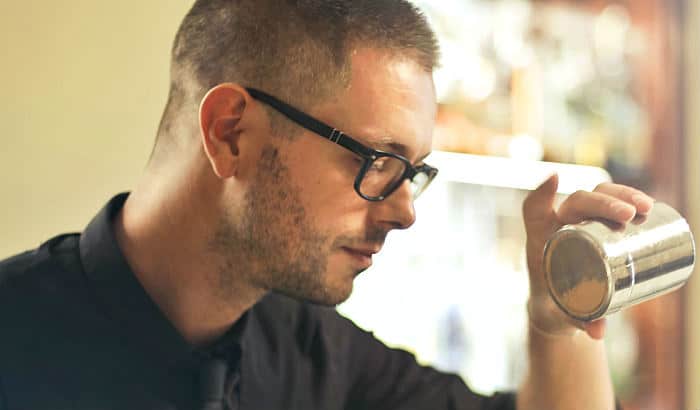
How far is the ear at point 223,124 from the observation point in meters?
1.06

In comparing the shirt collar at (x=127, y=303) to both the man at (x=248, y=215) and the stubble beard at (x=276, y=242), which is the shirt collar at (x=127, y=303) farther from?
the stubble beard at (x=276, y=242)

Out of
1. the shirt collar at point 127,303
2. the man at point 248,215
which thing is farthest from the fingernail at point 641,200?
the shirt collar at point 127,303

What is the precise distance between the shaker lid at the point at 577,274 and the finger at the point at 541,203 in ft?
0.52

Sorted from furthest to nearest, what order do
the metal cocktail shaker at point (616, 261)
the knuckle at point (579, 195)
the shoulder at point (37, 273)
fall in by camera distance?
the shoulder at point (37, 273) < the knuckle at point (579, 195) < the metal cocktail shaker at point (616, 261)

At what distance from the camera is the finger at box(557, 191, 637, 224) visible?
0.85 metres

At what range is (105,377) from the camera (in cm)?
100

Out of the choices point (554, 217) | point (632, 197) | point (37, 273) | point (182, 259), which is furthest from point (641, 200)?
point (37, 273)

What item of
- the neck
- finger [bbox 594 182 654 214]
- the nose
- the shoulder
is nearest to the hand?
finger [bbox 594 182 654 214]

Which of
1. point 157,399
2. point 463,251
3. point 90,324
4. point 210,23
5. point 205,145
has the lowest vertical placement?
point 463,251

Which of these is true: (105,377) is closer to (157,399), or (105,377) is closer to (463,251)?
(157,399)

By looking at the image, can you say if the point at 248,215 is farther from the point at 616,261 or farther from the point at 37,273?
the point at 616,261

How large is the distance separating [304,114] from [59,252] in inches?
14.5

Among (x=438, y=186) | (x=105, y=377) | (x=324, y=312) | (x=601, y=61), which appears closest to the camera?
(x=105, y=377)

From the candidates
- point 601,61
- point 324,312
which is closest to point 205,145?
point 324,312
